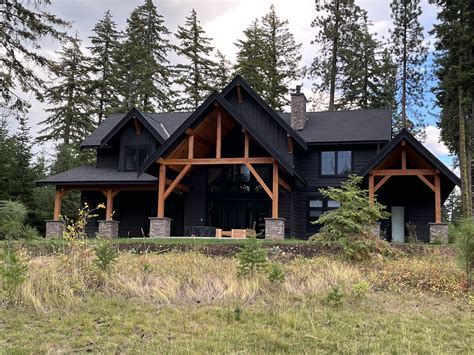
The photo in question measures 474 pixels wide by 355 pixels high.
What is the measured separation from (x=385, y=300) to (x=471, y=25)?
1726 cm

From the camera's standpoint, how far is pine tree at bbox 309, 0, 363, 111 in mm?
33656

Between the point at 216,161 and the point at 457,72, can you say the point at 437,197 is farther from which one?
the point at 216,161

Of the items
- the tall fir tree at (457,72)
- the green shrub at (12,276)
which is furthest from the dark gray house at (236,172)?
the green shrub at (12,276)

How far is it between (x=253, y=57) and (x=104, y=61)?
1123 cm

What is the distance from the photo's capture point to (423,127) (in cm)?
3238

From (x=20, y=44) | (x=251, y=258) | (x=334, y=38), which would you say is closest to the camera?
(x=251, y=258)

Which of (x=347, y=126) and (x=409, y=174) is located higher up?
(x=347, y=126)

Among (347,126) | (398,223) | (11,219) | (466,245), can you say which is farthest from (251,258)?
(347,126)

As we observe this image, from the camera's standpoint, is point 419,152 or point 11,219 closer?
point 11,219

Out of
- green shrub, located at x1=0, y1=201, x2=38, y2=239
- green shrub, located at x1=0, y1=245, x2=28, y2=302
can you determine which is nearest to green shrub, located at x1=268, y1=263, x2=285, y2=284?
green shrub, located at x1=0, y1=245, x2=28, y2=302

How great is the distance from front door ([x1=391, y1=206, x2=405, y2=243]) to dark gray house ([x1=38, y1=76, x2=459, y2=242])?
40 millimetres

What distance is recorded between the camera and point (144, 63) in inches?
1507

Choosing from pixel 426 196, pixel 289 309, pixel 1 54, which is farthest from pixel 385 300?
pixel 1 54

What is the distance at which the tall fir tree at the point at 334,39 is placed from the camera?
33656mm
